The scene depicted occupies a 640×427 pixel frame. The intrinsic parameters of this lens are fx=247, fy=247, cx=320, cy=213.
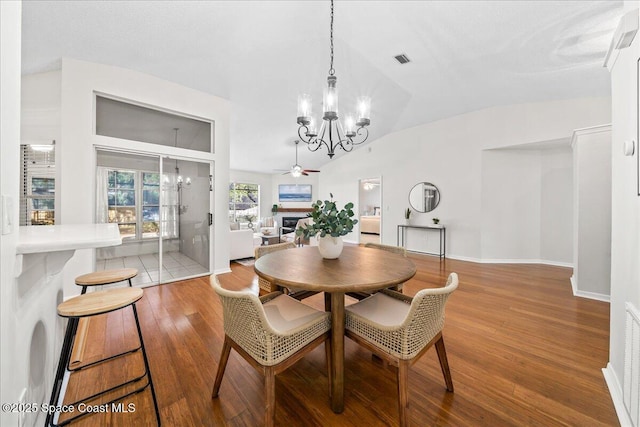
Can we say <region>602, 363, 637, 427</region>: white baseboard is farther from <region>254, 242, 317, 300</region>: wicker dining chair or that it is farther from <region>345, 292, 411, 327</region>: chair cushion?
<region>254, 242, 317, 300</region>: wicker dining chair

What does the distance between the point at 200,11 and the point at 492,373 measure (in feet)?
12.9

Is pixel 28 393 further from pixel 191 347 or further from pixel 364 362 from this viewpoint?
pixel 364 362

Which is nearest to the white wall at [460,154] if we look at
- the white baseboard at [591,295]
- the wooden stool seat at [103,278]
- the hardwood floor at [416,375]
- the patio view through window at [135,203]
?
the white baseboard at [591,295]

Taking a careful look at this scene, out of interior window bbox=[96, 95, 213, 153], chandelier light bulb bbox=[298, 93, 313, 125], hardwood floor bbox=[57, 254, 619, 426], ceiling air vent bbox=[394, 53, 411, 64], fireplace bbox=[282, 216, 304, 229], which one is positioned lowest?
hardwood floor bbox=[57, 254, 619, 426]

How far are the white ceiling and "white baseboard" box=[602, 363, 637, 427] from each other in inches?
123

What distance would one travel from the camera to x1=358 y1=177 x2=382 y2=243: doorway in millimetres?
7496

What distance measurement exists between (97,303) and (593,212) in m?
4.89

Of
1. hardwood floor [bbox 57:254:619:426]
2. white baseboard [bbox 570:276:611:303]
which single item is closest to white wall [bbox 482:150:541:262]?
white baseboard [bbox 570:276:611:303]

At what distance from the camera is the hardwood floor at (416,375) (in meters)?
1.39

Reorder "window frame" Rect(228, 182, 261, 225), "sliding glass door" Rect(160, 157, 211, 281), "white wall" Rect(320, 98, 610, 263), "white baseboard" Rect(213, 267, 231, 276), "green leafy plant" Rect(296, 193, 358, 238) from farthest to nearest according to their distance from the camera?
"window frame" Rect(228, 182, 261, 225)
"white wall" Rect(320, 98, 610, 263)
"white baseboard" Rect(213, 267, 231, 276)
"sliding glass door" Rect(160, 157, 211, 281)
"green leafy plant" Rect(296, 193, 358, 238)

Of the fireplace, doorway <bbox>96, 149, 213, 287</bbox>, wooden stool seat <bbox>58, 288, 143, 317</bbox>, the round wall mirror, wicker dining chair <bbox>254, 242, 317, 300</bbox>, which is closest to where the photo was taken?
wooden stool seat <bbox>58, 288, 143, 317</bbox>

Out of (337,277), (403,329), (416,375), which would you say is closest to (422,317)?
(403,329)

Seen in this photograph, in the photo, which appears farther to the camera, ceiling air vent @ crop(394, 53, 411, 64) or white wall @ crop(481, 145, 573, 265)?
white wall @ crop(481, 145, 573, 265)

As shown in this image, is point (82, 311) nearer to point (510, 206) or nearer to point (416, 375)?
point (416, 375)
